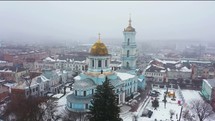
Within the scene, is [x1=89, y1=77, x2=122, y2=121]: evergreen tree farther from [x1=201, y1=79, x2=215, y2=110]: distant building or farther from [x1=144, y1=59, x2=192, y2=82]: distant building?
[x1=144, y1=59, x2=192, y2=82]: distant building

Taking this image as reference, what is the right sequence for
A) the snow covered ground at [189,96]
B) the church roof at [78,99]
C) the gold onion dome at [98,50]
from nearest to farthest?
Result: the church roof at [78,99], the gold onion dome at [98,50], the snow covered ground at [189,96]

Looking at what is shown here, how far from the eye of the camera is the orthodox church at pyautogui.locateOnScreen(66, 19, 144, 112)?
2743 centimetres

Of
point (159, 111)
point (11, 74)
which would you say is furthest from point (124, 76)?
point (11, 74)

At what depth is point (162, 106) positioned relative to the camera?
31.2 m

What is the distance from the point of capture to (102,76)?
29000 mm

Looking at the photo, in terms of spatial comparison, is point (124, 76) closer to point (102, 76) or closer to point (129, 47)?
point (129, 47)

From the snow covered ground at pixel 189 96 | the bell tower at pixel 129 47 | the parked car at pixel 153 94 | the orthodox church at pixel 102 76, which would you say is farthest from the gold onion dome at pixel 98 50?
the snow covered ground at pixel 189 96

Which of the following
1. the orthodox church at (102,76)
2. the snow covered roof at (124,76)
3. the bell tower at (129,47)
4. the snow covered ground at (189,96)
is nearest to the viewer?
the orthodox church at (102,76)

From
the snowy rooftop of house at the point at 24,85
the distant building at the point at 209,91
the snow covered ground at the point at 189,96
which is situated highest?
the snowy rooftop of house at the point at 24,85

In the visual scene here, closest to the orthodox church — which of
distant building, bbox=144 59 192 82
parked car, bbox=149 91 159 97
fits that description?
parked car, bbox=149 91 159 97

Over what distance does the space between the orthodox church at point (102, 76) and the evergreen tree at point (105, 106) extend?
52.0 ft

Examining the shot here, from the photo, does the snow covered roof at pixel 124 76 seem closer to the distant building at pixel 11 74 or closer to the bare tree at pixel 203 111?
the bare tree at pixel 203 111

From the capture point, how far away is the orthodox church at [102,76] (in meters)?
27.4

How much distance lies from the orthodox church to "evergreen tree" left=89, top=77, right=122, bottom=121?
15.8 m
